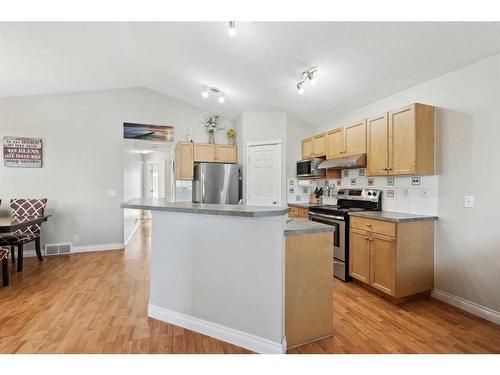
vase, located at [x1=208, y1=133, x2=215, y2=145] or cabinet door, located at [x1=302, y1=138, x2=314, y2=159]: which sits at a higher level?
vase, located at [x1=208, y1=133, x2=215, y2=145]

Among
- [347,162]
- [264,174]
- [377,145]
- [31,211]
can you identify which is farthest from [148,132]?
[377,145]

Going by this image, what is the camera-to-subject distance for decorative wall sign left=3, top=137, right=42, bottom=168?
418 cm

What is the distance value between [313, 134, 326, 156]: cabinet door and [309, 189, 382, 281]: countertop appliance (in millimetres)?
728

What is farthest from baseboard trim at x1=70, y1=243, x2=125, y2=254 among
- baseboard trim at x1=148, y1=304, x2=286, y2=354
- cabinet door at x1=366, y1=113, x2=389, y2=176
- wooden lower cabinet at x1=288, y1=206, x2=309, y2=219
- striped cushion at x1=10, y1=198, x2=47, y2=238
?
cabinet door at x1=366, y1=113, x2=389, y2=176

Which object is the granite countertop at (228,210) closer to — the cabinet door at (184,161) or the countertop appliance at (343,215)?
the countertop appliance at (343,215)

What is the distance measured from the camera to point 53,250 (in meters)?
4.40

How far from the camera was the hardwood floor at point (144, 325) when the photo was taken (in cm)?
186

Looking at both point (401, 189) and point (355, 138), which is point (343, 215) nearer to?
point (401, 189)

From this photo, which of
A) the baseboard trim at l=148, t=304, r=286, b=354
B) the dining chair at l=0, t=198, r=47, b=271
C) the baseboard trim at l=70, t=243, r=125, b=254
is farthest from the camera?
the baseboard trim at l=70, t=243, r=125, b=254

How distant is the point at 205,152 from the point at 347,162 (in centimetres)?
272

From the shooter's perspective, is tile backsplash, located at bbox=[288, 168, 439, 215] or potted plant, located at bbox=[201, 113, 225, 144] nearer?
tile backsplash, located at bbox=[288, 168, 439, 215]

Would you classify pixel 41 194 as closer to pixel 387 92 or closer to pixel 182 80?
pixel 182 80

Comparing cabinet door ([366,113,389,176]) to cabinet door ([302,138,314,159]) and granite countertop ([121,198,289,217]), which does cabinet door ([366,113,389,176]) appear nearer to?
cabinet door ([302,138,314,159])

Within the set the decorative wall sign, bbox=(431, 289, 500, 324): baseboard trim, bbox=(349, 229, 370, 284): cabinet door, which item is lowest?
bbox=(431, 289, 500, 324): baseboard trim
